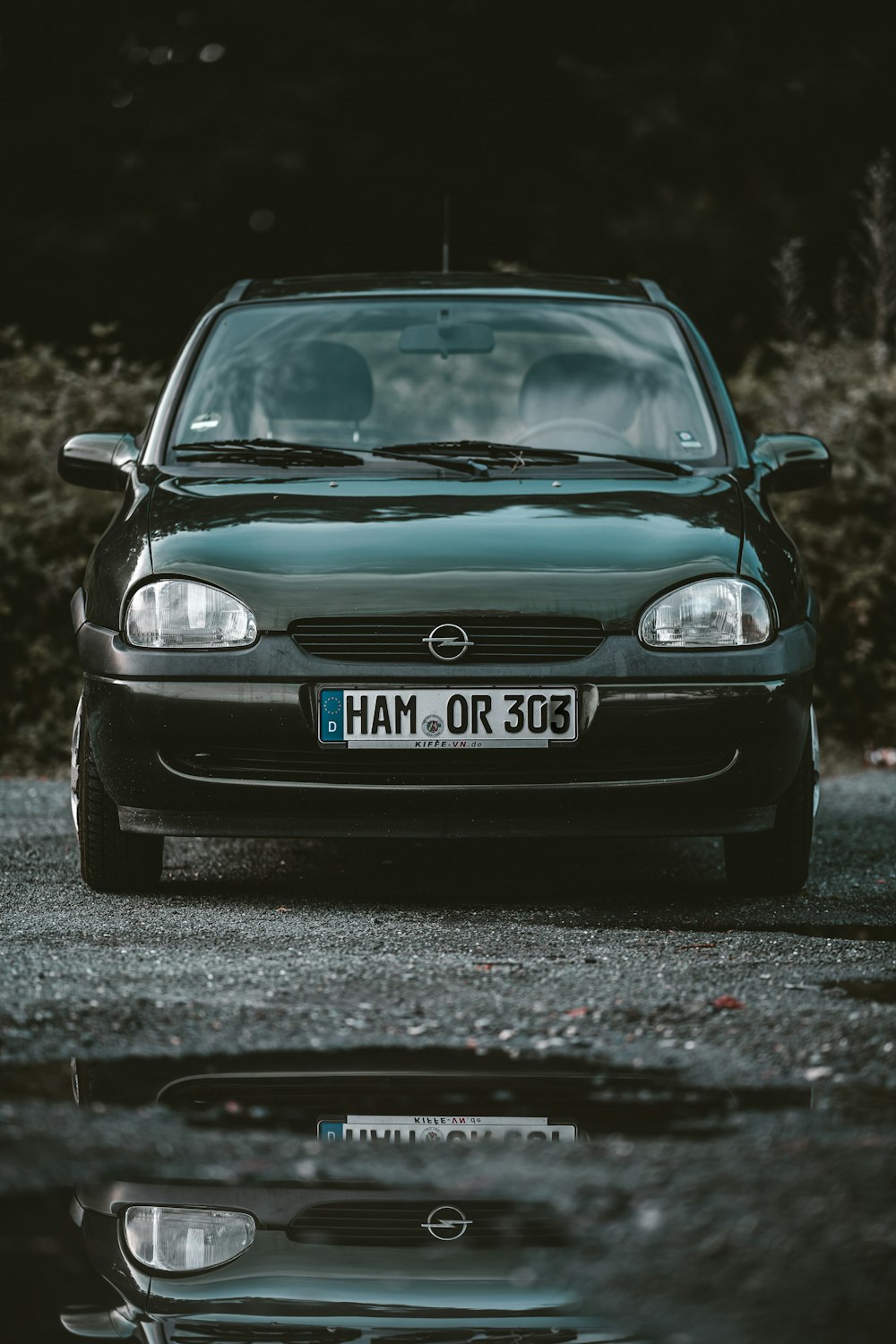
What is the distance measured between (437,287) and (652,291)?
759mm

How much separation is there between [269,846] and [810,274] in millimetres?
13996

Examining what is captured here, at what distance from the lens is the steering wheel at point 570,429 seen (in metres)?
5.97

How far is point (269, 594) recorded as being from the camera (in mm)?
4898

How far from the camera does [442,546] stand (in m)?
5.02

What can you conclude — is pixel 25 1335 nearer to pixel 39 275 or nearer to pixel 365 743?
pixel 365 743

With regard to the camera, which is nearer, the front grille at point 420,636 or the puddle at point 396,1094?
the puddle at point 396,1094

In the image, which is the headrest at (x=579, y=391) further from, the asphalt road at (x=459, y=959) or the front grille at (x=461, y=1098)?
the front grille at (x=461, y=1098)

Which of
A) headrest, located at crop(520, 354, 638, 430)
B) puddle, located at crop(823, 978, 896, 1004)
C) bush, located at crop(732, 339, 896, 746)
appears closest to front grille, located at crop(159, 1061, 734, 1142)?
puddle, located at crop(823, 978, 896, 1004)

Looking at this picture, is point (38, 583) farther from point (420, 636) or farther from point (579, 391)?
point (420, 636)

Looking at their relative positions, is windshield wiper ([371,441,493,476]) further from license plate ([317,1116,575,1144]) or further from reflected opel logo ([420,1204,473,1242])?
reflected opel logo ([420,1204,473,1242])

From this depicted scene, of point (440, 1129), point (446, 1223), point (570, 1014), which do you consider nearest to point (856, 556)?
point (570, 1014)

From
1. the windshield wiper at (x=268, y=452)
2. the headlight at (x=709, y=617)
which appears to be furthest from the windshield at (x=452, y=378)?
the headlight at (x=709, y=617)

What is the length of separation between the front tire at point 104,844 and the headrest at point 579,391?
1.80m

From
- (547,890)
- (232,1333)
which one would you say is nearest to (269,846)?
(547,890)
